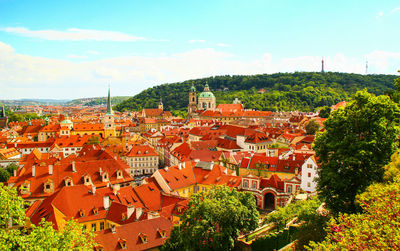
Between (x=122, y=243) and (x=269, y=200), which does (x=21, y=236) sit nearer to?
(x=122, y=243)

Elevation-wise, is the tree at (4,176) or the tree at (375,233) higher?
the tree at (375,233)

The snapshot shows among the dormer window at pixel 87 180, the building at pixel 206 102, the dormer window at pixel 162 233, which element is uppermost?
the building at pixel 206 102

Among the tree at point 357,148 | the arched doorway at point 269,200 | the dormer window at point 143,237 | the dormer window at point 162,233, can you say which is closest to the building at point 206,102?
the arched doorway at point 269,200

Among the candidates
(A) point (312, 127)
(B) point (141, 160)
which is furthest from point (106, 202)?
(A) point (312, 127)

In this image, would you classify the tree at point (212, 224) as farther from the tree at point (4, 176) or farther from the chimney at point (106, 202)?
the tree at point (4, 176)

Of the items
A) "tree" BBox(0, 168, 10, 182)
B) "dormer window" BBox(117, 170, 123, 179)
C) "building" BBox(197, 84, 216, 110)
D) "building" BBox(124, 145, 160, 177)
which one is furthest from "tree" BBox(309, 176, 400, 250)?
"building" BBox(197, 84, 216, 110)

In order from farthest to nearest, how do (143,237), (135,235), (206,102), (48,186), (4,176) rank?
(206,102), (4,176), (48,186), (135,235), (143,237)

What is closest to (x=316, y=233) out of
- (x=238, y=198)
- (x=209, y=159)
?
(x=238, y=198)
